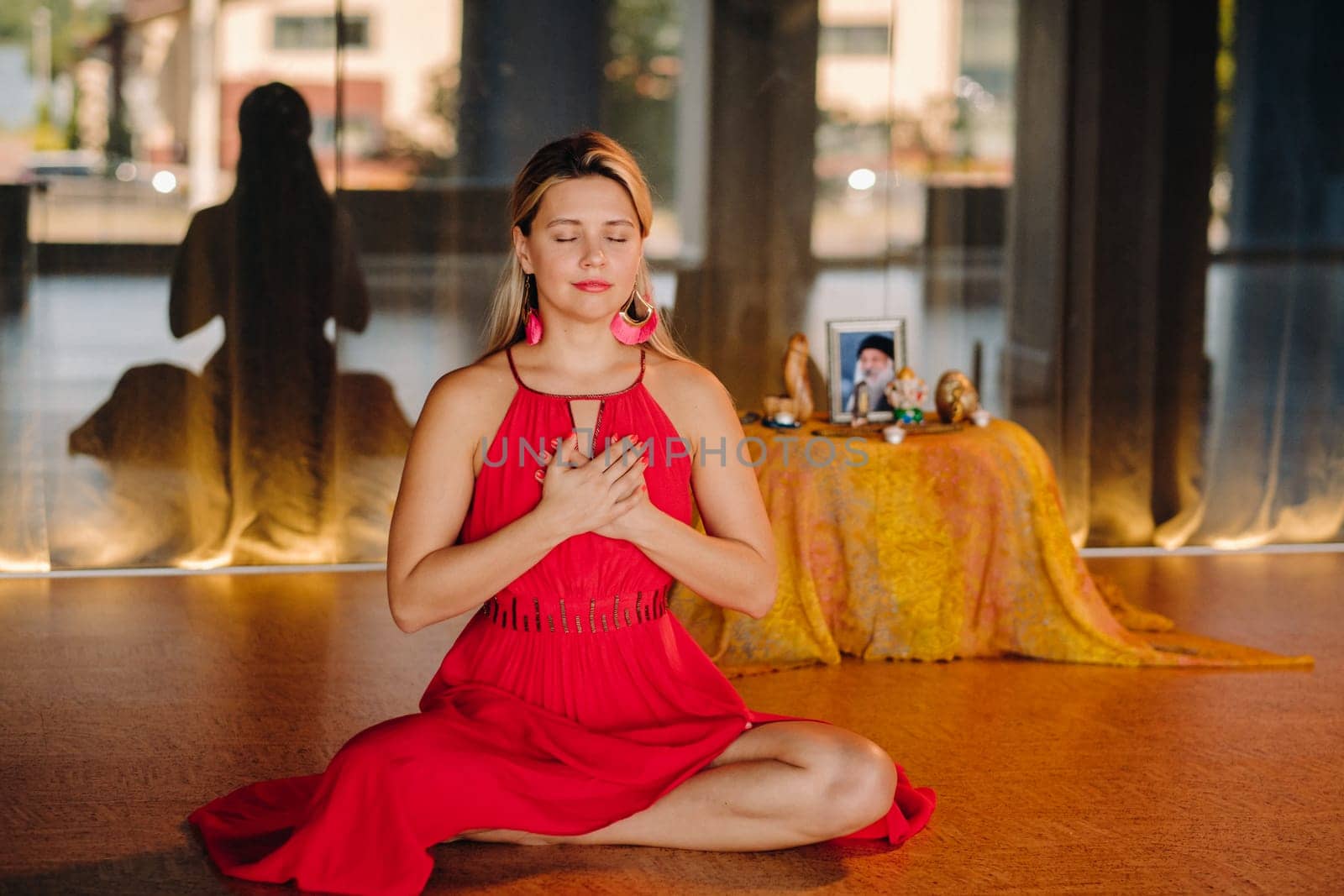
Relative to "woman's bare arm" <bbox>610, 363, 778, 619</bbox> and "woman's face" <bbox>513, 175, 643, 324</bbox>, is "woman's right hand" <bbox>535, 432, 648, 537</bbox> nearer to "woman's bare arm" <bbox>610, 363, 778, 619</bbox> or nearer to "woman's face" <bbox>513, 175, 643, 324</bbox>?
"woman's bare arm" <bbox>610, 363, 778, 619</bbox>

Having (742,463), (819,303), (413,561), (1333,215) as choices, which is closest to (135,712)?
(413,561)

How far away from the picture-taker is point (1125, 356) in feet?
16.9

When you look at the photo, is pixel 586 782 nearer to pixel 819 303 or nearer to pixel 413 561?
pixel 413 561

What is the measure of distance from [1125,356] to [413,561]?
3.30 meters

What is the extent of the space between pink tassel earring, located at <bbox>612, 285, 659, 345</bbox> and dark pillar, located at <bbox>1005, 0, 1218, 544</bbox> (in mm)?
2746

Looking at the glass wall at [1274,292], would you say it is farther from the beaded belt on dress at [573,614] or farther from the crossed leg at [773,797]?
the beaded belt on dress at [573,614]

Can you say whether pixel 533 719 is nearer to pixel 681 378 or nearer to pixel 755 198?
pixel 681 378

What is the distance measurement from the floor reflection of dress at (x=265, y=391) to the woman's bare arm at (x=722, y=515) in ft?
7.85

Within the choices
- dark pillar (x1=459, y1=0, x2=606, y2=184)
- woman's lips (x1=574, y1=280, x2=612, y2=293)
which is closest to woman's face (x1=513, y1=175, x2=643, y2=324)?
woman's lips (x1=574, y1=280, x2=612, y2=293)

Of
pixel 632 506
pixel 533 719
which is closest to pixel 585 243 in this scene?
pixel 632 506

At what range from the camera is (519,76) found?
4762 millimetres

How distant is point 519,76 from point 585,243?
2486mm

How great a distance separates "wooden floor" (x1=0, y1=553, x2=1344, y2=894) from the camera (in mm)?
2537

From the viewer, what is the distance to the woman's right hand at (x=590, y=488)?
7.61ft
